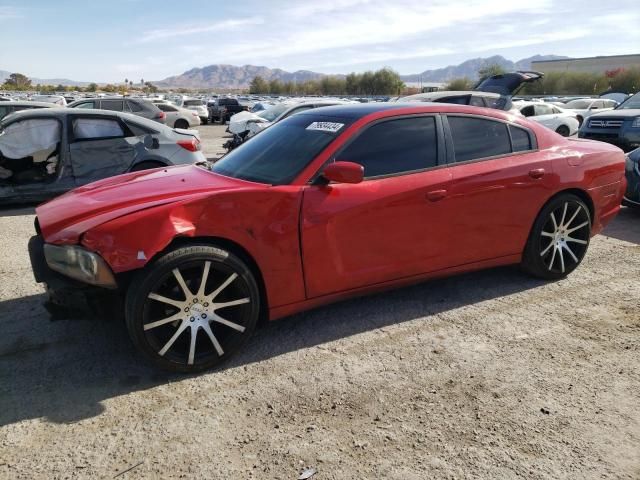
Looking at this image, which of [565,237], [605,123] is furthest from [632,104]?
[565,237]

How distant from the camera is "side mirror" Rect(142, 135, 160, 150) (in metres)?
7.51

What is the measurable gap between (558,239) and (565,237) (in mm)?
92

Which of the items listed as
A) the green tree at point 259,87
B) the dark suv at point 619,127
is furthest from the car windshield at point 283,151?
the green tree at point 259,87

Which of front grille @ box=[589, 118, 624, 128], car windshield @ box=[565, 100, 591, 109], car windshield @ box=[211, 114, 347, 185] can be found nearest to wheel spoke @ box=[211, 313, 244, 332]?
car windshield @ box=[211, 114, 347, 185]

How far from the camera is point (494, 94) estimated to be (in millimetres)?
11148

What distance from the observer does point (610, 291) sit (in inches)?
169

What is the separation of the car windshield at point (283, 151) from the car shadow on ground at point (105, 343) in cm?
113

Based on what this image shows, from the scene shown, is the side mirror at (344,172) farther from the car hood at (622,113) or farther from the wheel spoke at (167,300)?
the car hood at (622,113)

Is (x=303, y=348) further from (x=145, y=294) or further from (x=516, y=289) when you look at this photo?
(x=516, y=289)

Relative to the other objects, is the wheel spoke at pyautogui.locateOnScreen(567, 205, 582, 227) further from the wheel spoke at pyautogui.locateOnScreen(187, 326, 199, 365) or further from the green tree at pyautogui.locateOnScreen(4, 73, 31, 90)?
the green tree at pyautogui.locateOnScreen(4, 73, 31, 90)

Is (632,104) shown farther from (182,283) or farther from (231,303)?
(182,283)

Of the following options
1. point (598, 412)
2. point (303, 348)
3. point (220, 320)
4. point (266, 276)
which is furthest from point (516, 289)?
point (220, 320)

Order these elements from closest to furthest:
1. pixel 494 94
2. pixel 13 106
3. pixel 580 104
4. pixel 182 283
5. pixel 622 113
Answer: pixel 182 283, pixel 622 113, pixel 494 94, pixel 13 106, pixel 580 104

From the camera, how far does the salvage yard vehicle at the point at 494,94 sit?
35.1 feet
